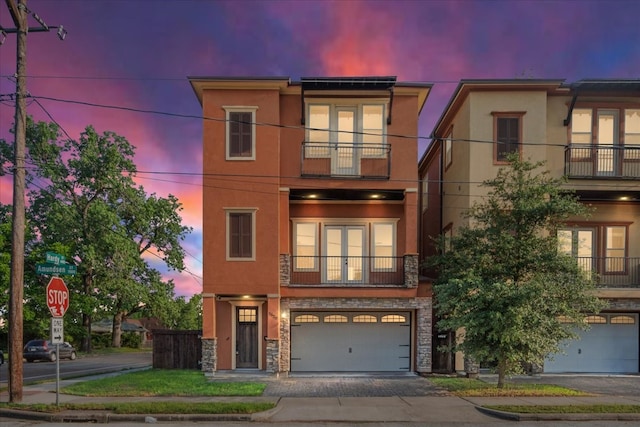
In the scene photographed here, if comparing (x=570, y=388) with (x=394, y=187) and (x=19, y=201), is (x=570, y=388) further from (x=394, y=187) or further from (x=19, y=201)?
(x=19, y=201)

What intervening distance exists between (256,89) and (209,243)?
603 cm

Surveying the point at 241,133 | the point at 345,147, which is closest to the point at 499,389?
the point at 345,147

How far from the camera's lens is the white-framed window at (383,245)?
17469 millimetres

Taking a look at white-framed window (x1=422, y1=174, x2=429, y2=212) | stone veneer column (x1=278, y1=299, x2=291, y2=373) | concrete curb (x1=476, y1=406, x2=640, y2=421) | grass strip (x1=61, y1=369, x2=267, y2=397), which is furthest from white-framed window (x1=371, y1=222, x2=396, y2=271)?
concrete curb (x1=476, y1=406, x2=640, y2=421)

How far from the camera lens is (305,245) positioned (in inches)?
695

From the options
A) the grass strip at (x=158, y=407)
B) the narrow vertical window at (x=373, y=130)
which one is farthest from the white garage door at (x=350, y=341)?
the narrow vertical window at (x=373, y=130)

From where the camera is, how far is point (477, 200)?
634 inches

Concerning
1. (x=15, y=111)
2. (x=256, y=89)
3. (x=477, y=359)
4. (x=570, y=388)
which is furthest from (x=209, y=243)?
(x=570, y=388)

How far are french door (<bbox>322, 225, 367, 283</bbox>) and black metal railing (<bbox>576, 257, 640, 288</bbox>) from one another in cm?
863

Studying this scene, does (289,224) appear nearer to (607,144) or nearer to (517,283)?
(517,283)

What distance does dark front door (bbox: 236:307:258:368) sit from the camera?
16281 mm

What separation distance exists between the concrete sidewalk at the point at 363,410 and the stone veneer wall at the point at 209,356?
394 centimetres

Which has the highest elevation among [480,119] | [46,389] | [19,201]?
[480,119]

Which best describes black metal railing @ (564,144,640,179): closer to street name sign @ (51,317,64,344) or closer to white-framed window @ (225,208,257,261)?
white-framed window @ (225,208,257,261)
